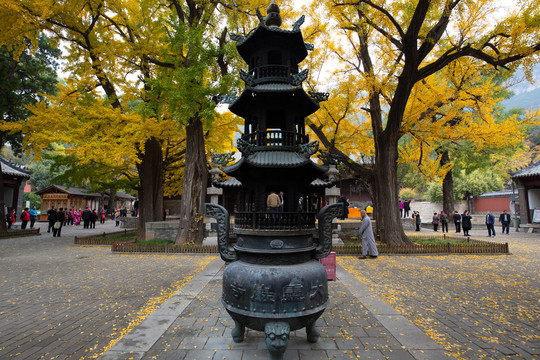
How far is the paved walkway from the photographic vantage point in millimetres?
4578

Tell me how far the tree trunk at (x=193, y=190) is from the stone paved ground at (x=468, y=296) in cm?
782

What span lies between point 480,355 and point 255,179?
15.7 feet

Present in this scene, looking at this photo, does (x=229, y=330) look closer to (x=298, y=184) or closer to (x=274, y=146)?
(x=298, y=184)

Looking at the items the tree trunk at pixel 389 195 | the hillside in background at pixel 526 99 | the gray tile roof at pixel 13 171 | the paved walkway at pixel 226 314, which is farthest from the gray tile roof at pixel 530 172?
the hillside in background at pixel 526 99

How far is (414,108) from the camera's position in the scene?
16.2 metres

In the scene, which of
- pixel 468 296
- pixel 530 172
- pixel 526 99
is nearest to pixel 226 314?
pixel 468 296

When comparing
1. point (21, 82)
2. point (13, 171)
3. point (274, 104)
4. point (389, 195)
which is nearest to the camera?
point (274, 104)

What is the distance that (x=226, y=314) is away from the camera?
6.11 metres

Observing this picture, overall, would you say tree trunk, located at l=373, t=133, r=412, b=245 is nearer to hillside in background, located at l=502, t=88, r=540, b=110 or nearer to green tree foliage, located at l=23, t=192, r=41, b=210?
green tree foliage, located at l=23, t=192, r=41, b=210

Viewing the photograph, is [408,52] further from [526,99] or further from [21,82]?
[526,99]

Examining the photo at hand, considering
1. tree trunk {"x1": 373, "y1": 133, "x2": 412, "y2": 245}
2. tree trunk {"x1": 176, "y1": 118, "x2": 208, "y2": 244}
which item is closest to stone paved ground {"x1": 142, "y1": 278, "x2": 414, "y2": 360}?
tree trunk {"x1": 176, "y1": 118, "x2": 208, "y2": 244}

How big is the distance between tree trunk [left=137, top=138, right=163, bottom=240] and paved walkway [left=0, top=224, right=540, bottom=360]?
7331 millimetres

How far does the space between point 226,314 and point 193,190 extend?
9.94m

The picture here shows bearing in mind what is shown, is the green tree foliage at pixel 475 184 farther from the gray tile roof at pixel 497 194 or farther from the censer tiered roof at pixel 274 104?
the censer tiered roof at pixel 274 104
